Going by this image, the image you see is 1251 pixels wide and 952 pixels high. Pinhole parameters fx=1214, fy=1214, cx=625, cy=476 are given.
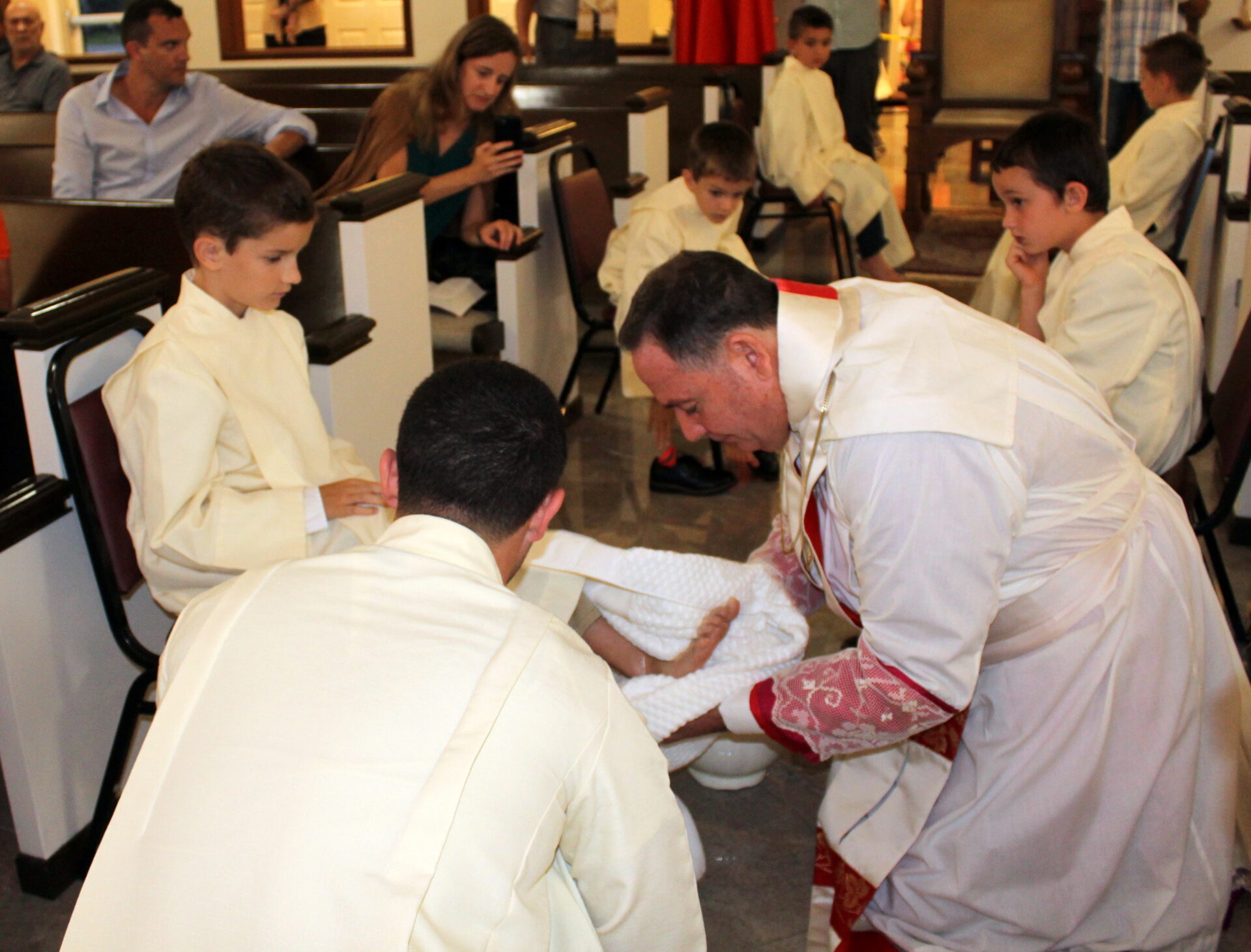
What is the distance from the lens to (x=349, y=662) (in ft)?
3.24

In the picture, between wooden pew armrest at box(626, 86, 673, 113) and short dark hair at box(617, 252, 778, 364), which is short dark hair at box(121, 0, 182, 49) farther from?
short dark hair at box(617, 252, 778, 364)

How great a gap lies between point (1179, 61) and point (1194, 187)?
0.50 metres

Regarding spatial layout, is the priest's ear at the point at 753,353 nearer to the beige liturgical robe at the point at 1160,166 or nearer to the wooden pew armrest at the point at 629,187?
the wooden pew armrest at the point at 629,187

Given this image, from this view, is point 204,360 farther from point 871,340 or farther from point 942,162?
point 942,162

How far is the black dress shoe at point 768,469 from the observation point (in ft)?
12.3

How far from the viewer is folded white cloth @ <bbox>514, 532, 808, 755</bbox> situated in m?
1.98

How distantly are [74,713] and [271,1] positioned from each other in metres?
7.97

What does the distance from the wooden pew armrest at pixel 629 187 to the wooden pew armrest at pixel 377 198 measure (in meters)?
1.29

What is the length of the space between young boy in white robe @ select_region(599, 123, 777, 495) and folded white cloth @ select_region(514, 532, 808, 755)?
4.63 ft

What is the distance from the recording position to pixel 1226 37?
7793 mm

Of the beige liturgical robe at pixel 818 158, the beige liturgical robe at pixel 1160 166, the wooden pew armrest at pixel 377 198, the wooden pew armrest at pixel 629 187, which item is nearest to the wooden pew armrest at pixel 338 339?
the wooden pew armrest at pixel 377 198

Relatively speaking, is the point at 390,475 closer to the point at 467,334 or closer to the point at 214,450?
Result: the point at 214,450

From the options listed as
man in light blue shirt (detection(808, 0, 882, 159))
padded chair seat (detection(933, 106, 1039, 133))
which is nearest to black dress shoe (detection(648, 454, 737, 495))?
man in light blue shirt (detection(808, 0, 882, 159))

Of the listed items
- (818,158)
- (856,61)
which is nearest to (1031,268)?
(818,158)
